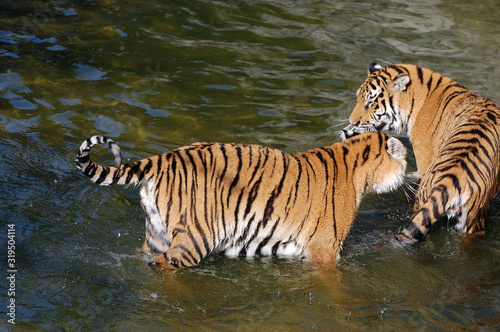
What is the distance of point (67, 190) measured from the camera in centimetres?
514

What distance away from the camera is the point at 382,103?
19.1 feet

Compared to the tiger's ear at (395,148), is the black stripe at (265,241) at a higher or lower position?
lower

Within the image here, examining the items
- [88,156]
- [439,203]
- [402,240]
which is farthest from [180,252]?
[439,203]

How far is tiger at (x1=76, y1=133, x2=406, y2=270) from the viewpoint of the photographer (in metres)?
4.07

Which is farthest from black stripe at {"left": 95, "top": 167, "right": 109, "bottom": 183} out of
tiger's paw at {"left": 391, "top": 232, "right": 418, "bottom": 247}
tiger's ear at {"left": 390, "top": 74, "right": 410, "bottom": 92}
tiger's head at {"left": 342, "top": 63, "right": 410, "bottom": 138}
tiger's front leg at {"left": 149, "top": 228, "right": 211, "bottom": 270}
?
tiger's ear at {"left": 390, "top": 74, "right": 410, "bottom": 92}

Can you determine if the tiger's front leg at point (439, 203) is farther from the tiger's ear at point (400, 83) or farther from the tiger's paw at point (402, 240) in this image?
the tiger's ear at point (400, 83)

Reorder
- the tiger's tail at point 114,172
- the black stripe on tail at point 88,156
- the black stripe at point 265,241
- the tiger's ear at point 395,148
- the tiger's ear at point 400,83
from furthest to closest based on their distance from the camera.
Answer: the tiger's ear at point 400,83
the tiger's ear at point 395,148
the black stripe at point 265,241
the tiger's tail at point 114,172
the black stripe on tail at point 88,156

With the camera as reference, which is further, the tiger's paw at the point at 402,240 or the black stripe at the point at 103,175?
the tiger's paw at the point at 402,240

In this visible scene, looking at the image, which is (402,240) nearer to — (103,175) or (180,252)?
(180,252)

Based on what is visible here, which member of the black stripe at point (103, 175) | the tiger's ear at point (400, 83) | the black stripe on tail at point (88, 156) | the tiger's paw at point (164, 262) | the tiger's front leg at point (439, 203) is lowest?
the tiger's paw at point (164, 262)

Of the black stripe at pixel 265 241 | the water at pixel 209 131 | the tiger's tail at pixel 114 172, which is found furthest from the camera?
the black stripe at pixel 265 241

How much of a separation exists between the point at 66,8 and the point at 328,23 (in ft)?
13.3

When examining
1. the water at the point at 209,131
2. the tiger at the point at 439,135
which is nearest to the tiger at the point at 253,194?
the water at the point at 209,131

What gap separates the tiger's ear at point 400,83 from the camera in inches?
222
